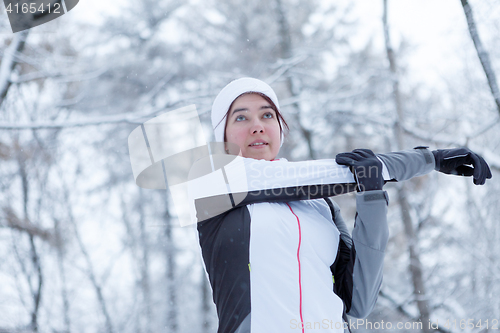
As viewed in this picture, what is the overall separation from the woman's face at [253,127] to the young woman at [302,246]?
0.59ft

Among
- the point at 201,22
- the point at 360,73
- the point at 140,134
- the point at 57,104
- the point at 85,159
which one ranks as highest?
the point at 201,22

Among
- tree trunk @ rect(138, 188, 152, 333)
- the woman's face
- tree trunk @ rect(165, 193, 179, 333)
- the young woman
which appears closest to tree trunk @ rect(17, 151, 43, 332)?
tree trunk @ rect(138, 188, 152, 333)

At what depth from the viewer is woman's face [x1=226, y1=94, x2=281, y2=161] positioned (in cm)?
142

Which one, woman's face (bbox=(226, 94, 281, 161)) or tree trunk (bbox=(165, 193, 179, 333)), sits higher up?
woman's face (bbox=(226, 94, 281, 161))

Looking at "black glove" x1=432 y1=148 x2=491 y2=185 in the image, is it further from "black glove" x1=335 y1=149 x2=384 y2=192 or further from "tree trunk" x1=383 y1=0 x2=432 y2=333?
"tree trunk" x1=383 y1=0 x2=432 y2=333

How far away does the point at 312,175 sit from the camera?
1.19m

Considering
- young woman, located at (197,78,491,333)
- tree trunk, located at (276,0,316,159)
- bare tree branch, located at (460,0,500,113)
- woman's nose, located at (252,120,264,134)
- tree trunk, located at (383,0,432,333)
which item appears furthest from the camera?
tree trunk, located at (276,0,316,159)

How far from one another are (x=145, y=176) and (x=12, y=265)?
5367mm

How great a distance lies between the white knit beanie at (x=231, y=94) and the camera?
1458 mm

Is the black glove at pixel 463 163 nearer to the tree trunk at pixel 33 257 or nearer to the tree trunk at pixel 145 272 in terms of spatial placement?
the tree trunk at pixel 33 257

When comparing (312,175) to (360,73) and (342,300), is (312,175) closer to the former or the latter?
(342,300)

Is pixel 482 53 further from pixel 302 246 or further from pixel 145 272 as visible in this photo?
pixel 145 272

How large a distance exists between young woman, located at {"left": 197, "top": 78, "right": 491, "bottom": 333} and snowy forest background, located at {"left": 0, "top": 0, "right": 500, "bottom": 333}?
319 cm

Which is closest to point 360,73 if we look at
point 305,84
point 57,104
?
point 305,84
